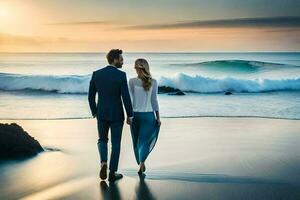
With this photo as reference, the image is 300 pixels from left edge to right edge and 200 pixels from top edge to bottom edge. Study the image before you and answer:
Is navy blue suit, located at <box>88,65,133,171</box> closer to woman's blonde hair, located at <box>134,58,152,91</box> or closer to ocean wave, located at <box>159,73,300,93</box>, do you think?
woman's blonde hair, located at <box>134,58,152,91</box>

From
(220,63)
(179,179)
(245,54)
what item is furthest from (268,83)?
(245,54)

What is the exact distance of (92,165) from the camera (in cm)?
759

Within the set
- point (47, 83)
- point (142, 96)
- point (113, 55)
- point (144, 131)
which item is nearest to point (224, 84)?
point (47, 83)

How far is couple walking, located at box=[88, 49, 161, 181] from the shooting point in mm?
6473

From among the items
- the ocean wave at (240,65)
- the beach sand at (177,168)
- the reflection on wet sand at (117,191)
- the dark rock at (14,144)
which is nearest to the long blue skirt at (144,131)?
the beach sand at (177,168)

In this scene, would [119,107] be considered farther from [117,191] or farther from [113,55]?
[117,191]

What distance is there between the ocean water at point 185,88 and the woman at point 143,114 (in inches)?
311

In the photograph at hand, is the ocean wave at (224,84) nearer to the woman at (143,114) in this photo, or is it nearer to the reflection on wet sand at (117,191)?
the woman at (143,114)

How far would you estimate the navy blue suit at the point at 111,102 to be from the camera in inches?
254

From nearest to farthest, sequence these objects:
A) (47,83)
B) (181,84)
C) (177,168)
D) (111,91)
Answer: (111,91), (177,168), (181,84), (47,83)

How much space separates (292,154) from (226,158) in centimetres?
118

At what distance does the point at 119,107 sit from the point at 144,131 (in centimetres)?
71

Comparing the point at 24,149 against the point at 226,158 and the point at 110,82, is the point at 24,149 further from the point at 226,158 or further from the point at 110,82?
the point at 226,158

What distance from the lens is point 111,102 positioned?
649 centimetres
